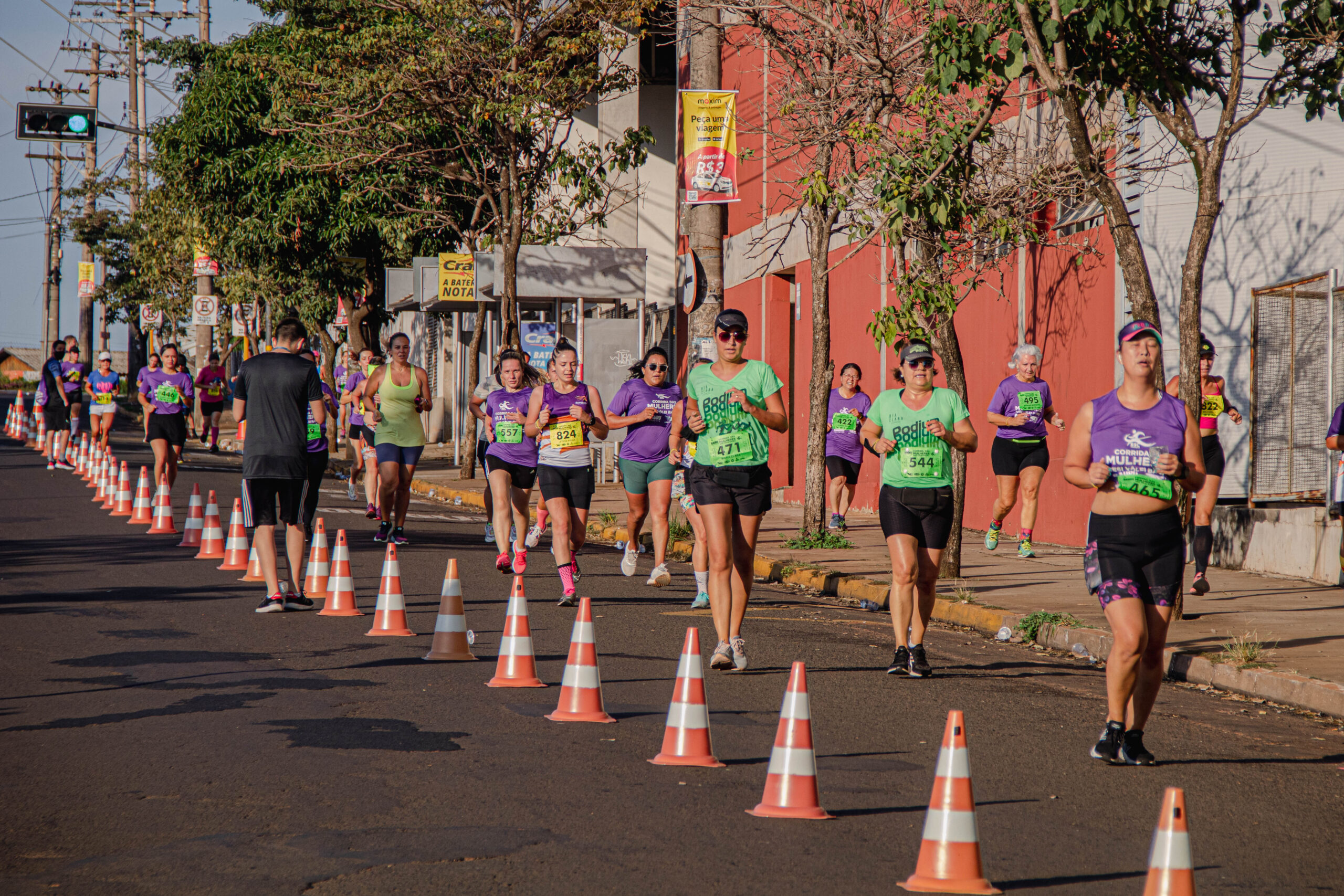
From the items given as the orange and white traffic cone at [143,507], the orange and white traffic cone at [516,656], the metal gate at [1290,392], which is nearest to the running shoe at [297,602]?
the orange and white traffic cone at [516,656]

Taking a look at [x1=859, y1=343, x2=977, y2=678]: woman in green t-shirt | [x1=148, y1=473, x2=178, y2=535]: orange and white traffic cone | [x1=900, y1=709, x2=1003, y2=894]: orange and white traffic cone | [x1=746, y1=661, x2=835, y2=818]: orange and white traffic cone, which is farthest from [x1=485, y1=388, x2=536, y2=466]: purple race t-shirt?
[x1=900, y1=709, x2=1003, y2=894]: orange and white traffic cone

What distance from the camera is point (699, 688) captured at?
612 centimetres

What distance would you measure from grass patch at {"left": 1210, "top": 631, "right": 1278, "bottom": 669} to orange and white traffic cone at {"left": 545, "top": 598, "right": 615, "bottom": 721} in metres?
4.13

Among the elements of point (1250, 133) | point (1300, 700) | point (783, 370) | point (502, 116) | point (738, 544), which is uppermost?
point (502, 116)

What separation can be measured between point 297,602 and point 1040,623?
18.0ft

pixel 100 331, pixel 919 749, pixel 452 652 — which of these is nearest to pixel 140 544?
pixel 452 652

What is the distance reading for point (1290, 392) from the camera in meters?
13.5

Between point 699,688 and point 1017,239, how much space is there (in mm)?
10689

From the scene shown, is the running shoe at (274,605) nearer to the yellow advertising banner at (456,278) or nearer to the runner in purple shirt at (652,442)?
the runner in purple shirt at (652,442)

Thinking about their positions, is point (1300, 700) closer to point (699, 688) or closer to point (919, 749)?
point (919, 749)

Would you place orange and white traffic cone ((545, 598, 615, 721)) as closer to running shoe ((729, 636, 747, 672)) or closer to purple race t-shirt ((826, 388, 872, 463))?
running shoe ((729, 636, 747, 672))

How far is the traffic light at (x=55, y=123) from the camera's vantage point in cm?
2347

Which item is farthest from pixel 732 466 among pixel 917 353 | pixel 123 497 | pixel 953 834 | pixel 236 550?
pixel 123 497

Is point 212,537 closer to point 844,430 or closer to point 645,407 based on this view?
point 645,407
